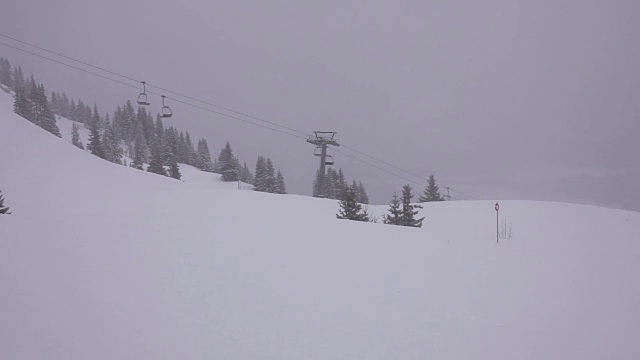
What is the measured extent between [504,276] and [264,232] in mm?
6782

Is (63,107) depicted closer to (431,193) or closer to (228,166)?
(228,166)

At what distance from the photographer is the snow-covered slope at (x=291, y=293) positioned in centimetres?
443

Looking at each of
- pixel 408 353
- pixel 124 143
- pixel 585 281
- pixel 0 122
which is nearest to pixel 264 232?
pixel 408 353

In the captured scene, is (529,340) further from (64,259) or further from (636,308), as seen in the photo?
(64,259)

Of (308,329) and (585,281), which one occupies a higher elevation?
(585,281)

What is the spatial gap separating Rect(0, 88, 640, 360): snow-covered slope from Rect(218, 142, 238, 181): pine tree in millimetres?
61633

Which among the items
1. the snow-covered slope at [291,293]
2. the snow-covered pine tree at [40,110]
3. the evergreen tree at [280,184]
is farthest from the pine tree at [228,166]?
the snow-covered slope at [291,293]

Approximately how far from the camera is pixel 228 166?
72.1 meters

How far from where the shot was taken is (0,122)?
94.2 ft

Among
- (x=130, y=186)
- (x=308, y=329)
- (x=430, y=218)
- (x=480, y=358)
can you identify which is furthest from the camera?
(x=430, y=218)

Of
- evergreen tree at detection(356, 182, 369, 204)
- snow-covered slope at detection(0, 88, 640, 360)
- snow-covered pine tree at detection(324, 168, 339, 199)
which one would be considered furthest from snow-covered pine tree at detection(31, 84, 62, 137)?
snow-covered slope at detection(0, 88, 640, 360)

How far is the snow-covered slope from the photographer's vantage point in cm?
443

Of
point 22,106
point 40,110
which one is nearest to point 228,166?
point 40,110

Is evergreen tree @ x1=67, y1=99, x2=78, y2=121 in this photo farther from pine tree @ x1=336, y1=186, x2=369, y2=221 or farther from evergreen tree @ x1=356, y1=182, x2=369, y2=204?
pine tree @ x1=336, y1=186, x2=369, y2=221
